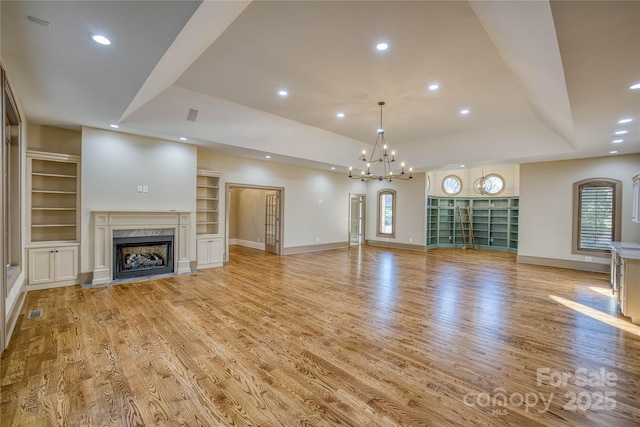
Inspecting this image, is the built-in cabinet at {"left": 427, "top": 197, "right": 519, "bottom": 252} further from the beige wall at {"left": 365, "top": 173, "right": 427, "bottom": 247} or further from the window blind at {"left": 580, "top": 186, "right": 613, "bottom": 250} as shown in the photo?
the window blind at {"left": 580, "top": 186, "right": 613, "bottom": 250}

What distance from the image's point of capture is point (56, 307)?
3.95 meters

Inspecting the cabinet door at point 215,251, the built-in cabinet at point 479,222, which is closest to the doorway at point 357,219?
the built-in cabinet at point 479,222

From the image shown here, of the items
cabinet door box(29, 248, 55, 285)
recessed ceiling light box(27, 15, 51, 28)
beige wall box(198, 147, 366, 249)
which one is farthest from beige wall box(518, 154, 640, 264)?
cabinet door box(29, 248, 55, 285)

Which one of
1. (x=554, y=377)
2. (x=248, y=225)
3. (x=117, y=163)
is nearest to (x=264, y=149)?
→ (x=117, y=163)

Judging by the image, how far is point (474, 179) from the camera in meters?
11.7

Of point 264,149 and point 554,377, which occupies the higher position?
point 264,149

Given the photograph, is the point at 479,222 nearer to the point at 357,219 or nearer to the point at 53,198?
the point at 357,219

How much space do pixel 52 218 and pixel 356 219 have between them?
9.26 m

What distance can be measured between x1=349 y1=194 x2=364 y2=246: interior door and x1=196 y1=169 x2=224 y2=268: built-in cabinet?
5.70 meters

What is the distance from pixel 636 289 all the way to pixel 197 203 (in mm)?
7989

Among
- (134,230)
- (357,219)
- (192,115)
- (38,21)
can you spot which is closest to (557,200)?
(357,219)

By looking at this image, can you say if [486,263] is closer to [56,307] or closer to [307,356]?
[307,356]

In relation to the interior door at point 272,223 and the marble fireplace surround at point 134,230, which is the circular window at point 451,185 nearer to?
the interior door at point 272,223

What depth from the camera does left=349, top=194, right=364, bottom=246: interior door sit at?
1155cm
